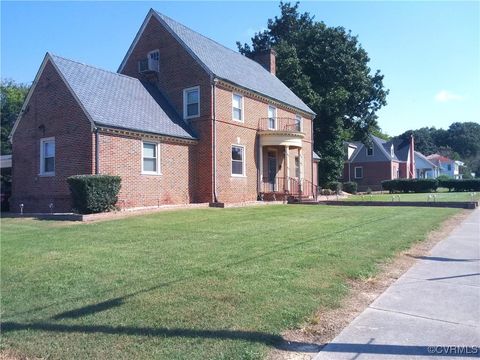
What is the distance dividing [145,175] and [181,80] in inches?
265

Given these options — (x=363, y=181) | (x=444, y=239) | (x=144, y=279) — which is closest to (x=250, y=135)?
(x=444, y=239)

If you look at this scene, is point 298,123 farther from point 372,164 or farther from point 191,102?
point 372,164

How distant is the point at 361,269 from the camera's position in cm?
722

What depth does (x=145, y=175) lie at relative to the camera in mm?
18547

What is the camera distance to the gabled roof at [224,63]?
74.6 ft

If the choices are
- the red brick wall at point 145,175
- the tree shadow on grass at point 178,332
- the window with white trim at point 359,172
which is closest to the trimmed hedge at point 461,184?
the window with white trim at point 359,172

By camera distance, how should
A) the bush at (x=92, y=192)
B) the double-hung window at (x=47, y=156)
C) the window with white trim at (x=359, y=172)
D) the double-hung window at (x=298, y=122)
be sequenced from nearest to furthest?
the bush at (x=92, y=192)
the double-hung window at (x=47, y=156)
the double-hung window at (x=298, y=122)
the window with white trim at (x=359, y=172)

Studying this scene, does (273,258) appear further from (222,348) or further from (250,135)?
(250,135)

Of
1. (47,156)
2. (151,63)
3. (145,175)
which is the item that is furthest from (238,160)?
(47,156)

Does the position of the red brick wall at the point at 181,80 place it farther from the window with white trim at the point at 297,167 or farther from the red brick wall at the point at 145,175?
the window with white trim at the point at 297,167

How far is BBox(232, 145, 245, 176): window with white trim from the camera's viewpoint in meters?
23.3

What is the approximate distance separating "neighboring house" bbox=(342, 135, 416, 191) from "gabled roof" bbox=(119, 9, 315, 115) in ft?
96.9

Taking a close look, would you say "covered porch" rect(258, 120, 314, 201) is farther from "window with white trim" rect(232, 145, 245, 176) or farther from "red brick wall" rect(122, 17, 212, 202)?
"red brick wall" rect(122, 17, 212, 202)

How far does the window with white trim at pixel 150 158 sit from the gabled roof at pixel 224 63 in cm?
504
